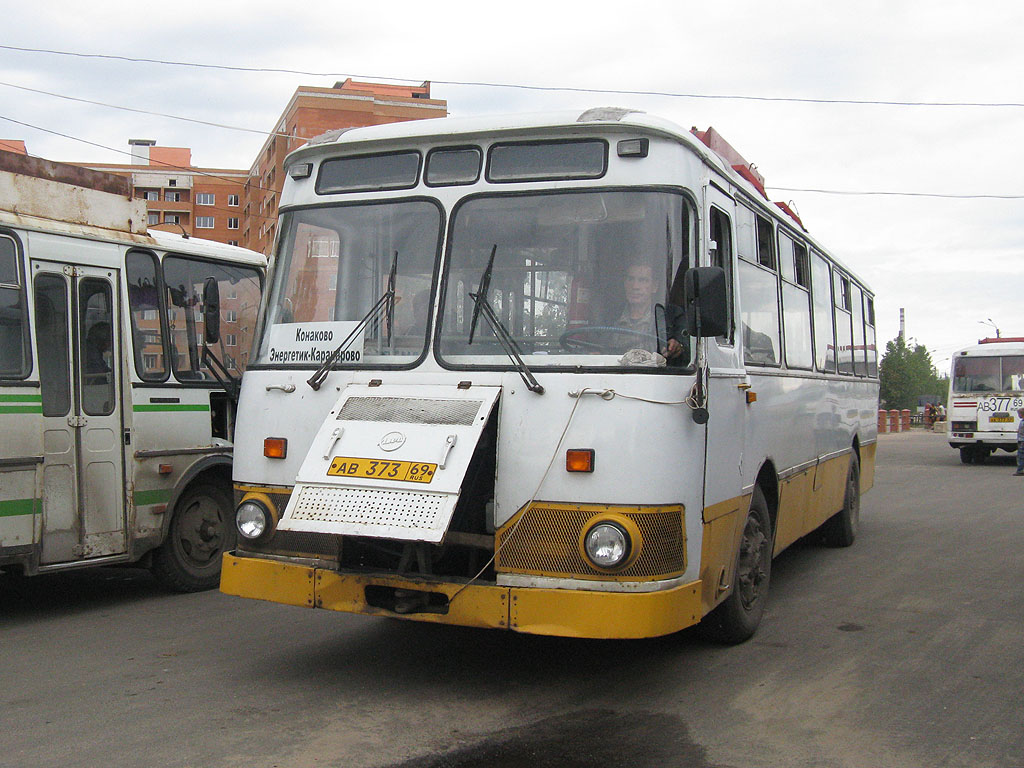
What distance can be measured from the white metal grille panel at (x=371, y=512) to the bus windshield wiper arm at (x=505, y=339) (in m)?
0.72

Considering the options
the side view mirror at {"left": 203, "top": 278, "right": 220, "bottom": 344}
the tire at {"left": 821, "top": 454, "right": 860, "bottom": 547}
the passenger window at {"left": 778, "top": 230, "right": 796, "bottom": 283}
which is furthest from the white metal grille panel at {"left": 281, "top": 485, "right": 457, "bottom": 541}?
the tire at {"left": 821, "top": 454, "right": 860, "bottom": 547}

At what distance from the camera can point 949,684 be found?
18.7 ft

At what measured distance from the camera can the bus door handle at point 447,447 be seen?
4926 millimetres

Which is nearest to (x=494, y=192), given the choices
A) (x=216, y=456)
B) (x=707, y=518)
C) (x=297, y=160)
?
(x=297, y=160)

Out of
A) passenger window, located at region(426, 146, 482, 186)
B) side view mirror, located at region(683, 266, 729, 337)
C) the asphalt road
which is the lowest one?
the asphalt road

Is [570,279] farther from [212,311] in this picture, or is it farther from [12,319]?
[12,319]

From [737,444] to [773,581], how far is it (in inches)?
130

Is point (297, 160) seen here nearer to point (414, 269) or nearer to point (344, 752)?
point (414, 269)

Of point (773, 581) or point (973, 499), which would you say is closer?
point (773, 581)

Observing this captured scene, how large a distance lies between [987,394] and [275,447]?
23983mm

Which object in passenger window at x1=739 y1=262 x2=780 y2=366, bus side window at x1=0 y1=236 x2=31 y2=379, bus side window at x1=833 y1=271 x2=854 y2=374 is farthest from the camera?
bus side window at x1=833 y1=271 x2=854 y2=374

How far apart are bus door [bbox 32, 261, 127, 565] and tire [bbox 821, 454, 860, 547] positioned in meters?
6.89

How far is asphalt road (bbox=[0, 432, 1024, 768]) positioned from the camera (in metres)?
4.56

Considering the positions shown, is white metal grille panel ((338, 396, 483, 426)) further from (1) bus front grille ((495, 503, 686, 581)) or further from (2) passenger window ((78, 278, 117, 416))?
(2) passenger window ((78, 278, 117, 416))
